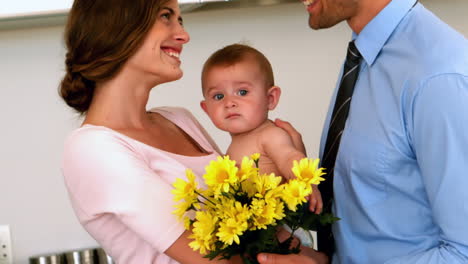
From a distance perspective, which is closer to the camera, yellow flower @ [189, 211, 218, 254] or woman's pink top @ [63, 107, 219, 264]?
yellow flower @ [189, 211, 218, 254]

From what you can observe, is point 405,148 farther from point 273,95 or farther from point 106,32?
point 106,32

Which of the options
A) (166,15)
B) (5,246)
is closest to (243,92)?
(166,15)

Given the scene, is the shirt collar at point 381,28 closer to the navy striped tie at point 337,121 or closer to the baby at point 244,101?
the navy striped tie at point 337,121

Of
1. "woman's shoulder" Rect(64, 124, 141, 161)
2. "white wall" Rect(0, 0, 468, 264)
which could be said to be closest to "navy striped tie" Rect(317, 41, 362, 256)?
"woman's shoulder" Rect(64, 124, 141, 161)

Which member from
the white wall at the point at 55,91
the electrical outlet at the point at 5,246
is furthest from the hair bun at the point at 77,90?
the electrical outlet at the point at 5,246

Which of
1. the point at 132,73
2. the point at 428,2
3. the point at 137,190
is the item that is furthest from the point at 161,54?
the point at 428,2

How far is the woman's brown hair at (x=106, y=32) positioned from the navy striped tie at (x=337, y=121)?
1.77 ft

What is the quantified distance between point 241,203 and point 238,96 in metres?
0.55

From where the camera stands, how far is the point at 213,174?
1.26 metres

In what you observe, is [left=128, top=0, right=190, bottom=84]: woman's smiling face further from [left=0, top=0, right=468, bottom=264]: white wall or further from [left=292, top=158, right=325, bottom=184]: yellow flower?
[left=0, top=0, right=468, bottom=264]: white wall

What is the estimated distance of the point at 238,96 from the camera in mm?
1786

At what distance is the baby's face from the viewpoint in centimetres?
177

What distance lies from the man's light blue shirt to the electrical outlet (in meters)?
1.58

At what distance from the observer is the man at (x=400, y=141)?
1.29 metres
